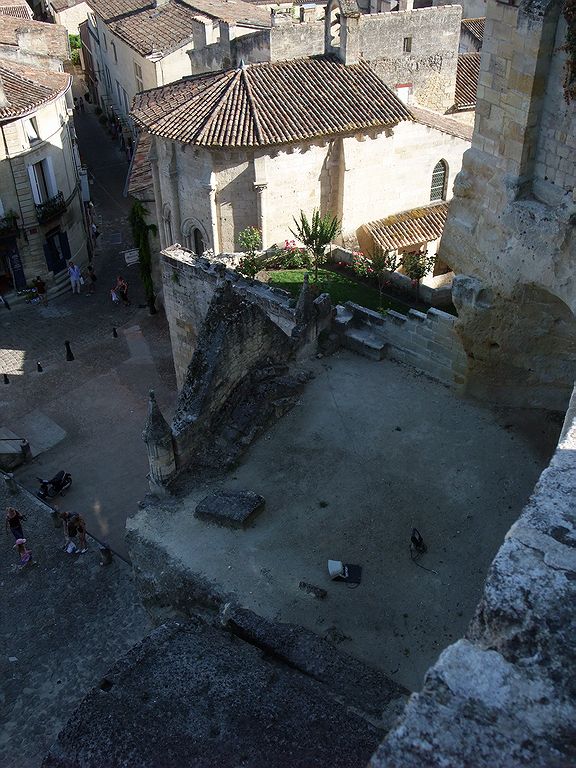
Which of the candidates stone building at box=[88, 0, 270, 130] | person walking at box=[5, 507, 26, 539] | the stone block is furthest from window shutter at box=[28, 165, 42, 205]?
the stone block

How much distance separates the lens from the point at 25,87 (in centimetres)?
2847

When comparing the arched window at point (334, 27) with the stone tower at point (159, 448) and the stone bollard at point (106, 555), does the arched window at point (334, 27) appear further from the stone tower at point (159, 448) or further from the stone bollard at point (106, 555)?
the stone bollard at point (106, 555)

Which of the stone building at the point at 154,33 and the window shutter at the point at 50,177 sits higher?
the stone building at the point at 154,33

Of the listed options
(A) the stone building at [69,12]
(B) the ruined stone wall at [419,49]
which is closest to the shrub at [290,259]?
(B) the ruined stone wall at [419,49]

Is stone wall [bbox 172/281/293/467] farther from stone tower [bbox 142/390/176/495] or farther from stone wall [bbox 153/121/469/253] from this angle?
stone wall [bbox 153/121/469/253]

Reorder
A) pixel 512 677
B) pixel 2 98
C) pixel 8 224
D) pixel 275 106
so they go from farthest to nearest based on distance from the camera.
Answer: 1. pixel 8 224
2. pixel 2 98
3. pixel 275 106
4. pixel 512 677

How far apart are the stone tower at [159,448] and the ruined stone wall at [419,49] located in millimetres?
19379

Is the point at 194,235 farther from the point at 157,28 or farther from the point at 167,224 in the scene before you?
the point at 157,28

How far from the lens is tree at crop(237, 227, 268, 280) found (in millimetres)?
21109

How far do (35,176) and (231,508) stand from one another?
21.3 metres

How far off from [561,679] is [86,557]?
14380 millimetres

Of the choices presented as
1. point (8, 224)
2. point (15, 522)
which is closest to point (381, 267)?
point (15, 522)

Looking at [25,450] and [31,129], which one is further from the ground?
[31,129]

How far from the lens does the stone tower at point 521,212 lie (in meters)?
10.4
